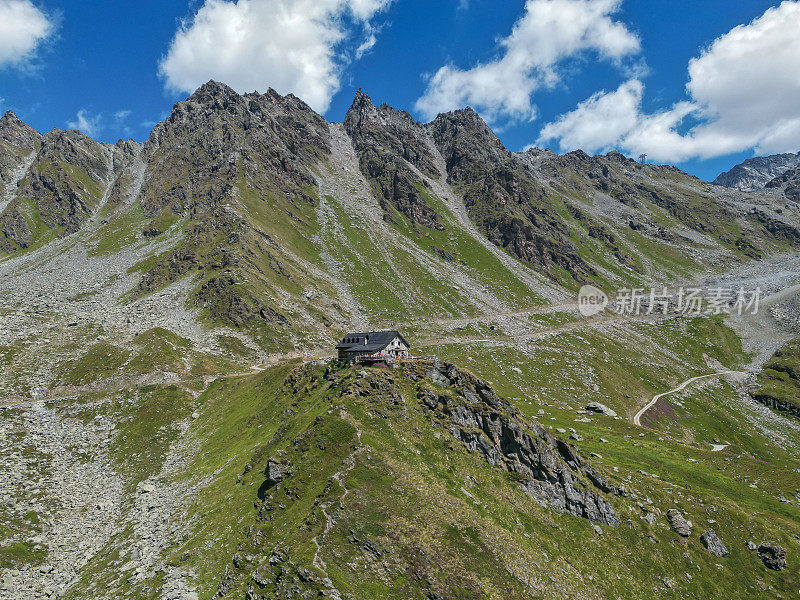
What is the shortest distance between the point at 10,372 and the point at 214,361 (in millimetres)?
34711

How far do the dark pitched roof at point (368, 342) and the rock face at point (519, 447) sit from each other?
13.4 m

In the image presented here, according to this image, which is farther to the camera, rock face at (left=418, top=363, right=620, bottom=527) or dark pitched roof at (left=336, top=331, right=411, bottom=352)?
dark pitched roof at (left=336, top=331, right=411, bottom=352)

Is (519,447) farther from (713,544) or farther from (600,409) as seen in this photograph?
(600,409)

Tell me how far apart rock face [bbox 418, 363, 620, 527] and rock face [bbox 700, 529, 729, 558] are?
31.7ft

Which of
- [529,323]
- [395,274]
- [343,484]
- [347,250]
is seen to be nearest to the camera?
[343,484]

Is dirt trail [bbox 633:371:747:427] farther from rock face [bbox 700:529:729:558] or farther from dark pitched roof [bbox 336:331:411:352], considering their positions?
dark pitched roof [bbox 336:331:411:352]

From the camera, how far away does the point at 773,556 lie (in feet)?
142

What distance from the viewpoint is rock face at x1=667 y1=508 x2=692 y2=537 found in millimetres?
43781

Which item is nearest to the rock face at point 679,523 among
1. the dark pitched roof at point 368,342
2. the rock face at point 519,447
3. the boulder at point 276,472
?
the rock face at point 519,447

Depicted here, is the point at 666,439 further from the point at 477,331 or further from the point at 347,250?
the point at 347,250

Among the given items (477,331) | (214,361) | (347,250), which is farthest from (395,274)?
(214,361)

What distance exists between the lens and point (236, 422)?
59781 mm

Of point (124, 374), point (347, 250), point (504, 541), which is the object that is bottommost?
point (504, 541)

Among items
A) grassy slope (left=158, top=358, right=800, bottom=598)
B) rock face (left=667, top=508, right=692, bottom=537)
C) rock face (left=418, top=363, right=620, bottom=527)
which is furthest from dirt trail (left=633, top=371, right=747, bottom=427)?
rock face (left=418, top=363, right=620, bottom=527)
